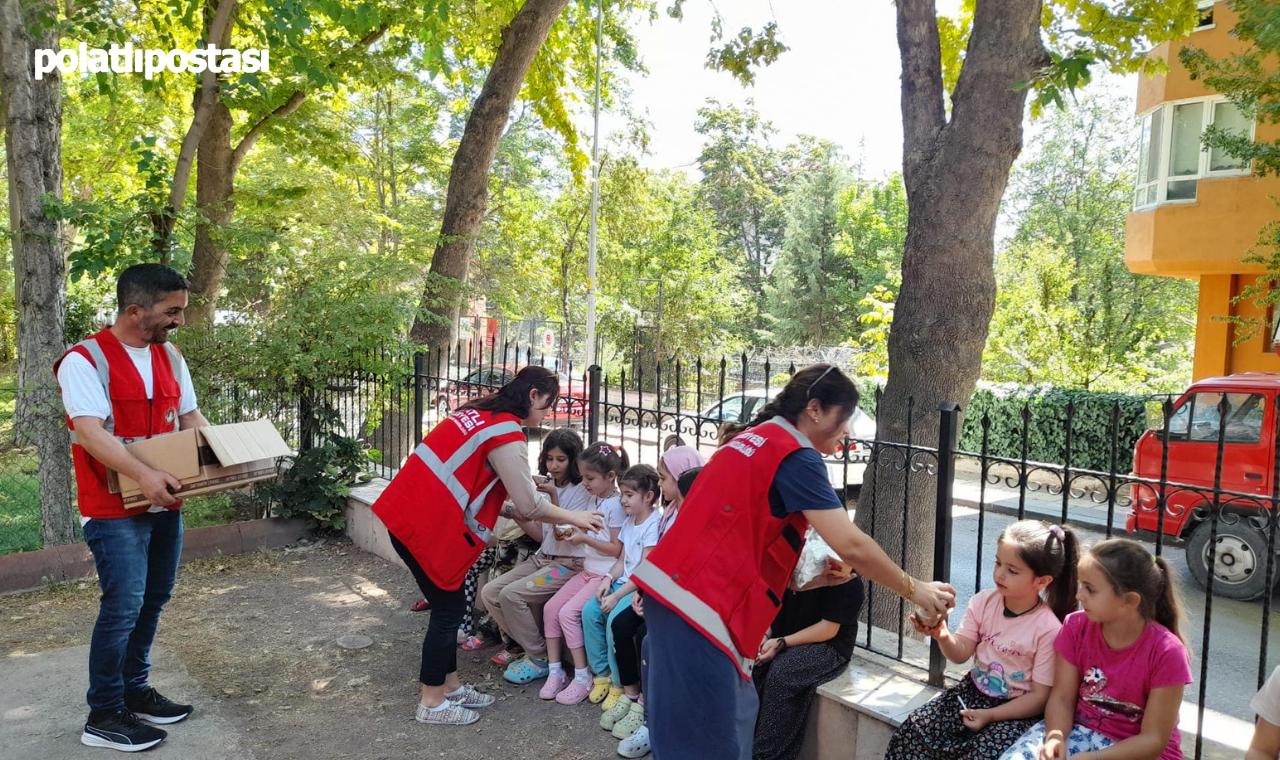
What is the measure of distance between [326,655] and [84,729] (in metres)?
1.36

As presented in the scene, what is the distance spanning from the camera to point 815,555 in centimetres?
331

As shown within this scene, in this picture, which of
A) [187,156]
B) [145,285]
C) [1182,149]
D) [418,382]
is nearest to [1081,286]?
[1182,149]

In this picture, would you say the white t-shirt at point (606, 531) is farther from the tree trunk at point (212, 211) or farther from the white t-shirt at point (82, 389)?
the tree trunk at point (212, 211)

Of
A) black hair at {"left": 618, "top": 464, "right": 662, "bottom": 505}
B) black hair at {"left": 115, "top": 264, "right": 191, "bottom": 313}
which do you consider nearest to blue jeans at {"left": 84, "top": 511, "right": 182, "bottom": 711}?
black hair at {"left": 115, "top": 264, "right": 191, "bottom": 313}

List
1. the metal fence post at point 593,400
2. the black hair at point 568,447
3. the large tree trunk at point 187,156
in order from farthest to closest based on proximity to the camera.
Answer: the large tree trunk at point 187,156 → the metal fence post at point 593,400 → the black hair at point 568,447

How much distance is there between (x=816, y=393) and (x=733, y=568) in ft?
1.90

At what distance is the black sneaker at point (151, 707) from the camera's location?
4.18 m

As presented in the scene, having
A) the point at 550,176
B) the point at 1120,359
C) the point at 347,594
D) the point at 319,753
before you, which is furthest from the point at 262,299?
the point at 550,176

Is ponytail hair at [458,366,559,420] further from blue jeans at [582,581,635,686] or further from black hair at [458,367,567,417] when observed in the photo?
blue jeans at [582,581,635,686]

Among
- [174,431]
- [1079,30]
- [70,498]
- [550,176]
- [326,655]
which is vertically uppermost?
[550,176]

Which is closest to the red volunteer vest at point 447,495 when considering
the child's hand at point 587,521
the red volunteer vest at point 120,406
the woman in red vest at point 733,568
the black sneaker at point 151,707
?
the child's hand at point 587,521

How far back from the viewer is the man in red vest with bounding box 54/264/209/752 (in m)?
3.73

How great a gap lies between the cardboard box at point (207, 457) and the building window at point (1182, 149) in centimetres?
1779

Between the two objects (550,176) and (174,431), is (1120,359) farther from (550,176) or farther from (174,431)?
(174,431)
